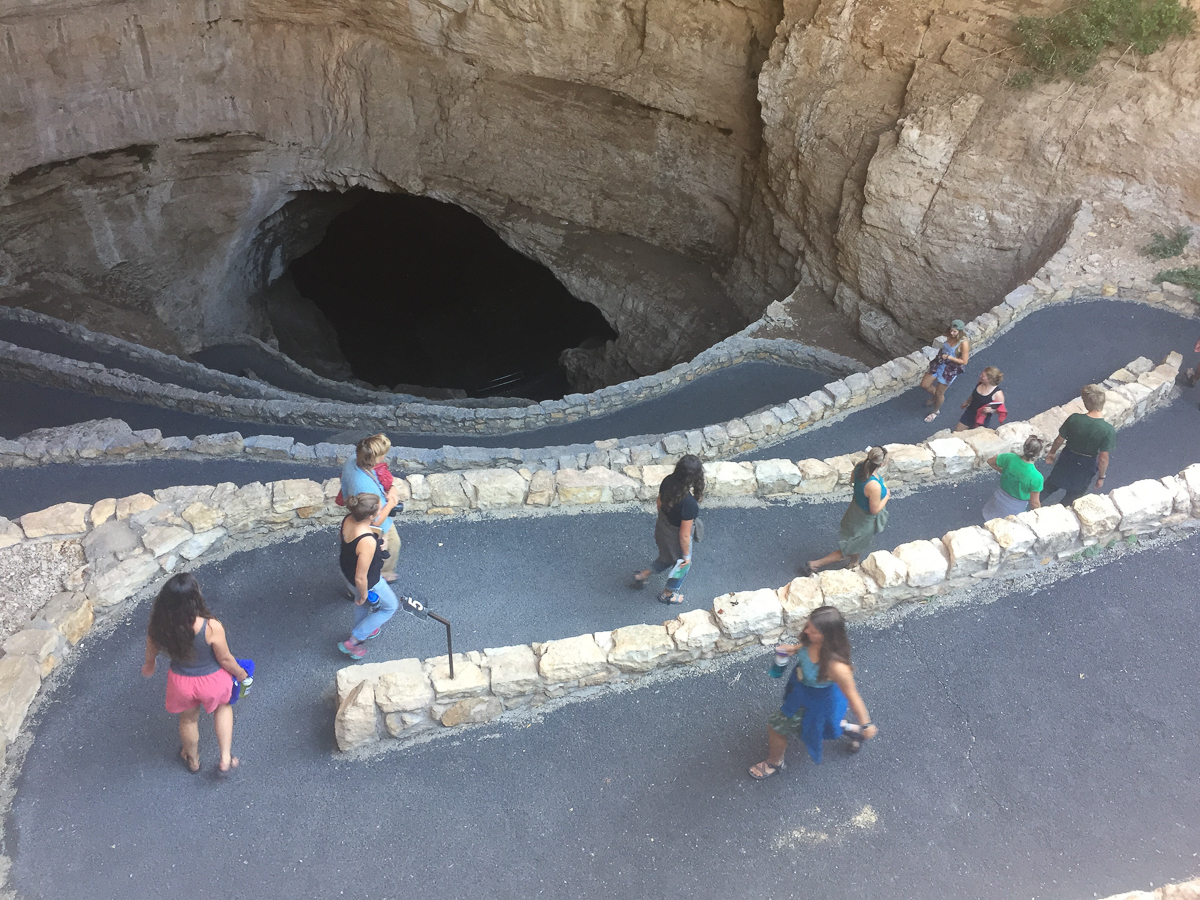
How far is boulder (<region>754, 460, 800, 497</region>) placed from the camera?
270 inches

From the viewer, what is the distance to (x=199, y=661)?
4152 mm

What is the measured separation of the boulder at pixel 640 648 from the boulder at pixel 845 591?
3.78 ft

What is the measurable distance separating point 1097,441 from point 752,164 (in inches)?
410

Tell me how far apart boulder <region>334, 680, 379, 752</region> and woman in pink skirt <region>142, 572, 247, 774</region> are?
61cm

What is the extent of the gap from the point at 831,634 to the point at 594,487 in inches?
120

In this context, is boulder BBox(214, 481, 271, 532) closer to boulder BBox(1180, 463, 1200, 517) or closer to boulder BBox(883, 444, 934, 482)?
boulder BBox(883, 444, 934, 482)

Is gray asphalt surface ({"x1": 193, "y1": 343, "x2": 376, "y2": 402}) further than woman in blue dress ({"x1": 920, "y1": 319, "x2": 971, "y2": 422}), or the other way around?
gray asphalt surface ({"x1": 193, "y1": 343, "x2": 376, "y2": 402})

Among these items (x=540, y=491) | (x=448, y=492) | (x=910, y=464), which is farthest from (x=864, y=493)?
(x=448, y=492)

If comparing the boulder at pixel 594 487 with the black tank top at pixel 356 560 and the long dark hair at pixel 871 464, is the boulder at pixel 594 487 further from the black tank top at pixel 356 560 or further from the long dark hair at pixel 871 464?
the black tank top at pixel 356 560

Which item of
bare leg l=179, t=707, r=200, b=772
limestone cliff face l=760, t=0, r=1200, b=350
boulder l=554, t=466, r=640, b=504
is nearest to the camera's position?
bare leg l=179, t=707, r=200, b=772

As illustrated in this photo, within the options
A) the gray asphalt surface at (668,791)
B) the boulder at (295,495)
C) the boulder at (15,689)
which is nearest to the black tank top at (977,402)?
the gray asphalt surface at (668,791)

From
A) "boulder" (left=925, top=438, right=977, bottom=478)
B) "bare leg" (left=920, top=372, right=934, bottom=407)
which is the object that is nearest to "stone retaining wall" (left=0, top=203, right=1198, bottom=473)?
"bare leg" (left=920, top=372, right=934, bottom=407)

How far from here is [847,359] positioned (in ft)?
39.4

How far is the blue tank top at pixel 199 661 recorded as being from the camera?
4.07 metres
